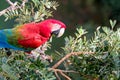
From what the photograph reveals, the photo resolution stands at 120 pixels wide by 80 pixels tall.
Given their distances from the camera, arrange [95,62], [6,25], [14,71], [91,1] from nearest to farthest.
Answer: [14,71] → [95,62] → [6,25] → [91,1]

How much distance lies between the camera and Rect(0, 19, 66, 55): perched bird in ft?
4.64

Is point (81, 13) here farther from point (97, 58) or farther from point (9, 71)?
point (9, 71)

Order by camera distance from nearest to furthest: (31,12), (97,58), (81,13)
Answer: (97,58) → (31,12) → (81,13)

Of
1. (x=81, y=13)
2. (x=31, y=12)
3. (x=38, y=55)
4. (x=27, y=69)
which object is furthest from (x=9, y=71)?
(x=81, y=13)

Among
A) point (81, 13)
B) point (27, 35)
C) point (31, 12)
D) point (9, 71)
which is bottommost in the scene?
point (9, 71)

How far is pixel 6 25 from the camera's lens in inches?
83.2

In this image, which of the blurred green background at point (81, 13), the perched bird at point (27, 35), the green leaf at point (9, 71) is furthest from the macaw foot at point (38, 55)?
the blurred green background at point (81, 13)

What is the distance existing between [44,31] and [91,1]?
9.61ft

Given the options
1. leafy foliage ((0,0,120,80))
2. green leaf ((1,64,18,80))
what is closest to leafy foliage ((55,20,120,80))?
leafy foliage ((0,0,120,80))

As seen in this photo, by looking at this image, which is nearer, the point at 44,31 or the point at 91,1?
the point at 44,31

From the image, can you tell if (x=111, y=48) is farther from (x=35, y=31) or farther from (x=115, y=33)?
(x=35, y=31)

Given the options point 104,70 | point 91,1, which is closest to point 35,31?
point 104,70

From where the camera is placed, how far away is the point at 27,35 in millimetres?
1419

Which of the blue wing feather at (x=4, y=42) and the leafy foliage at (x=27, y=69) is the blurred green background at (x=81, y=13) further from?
the leafy foliage at (x=27, y=69)
